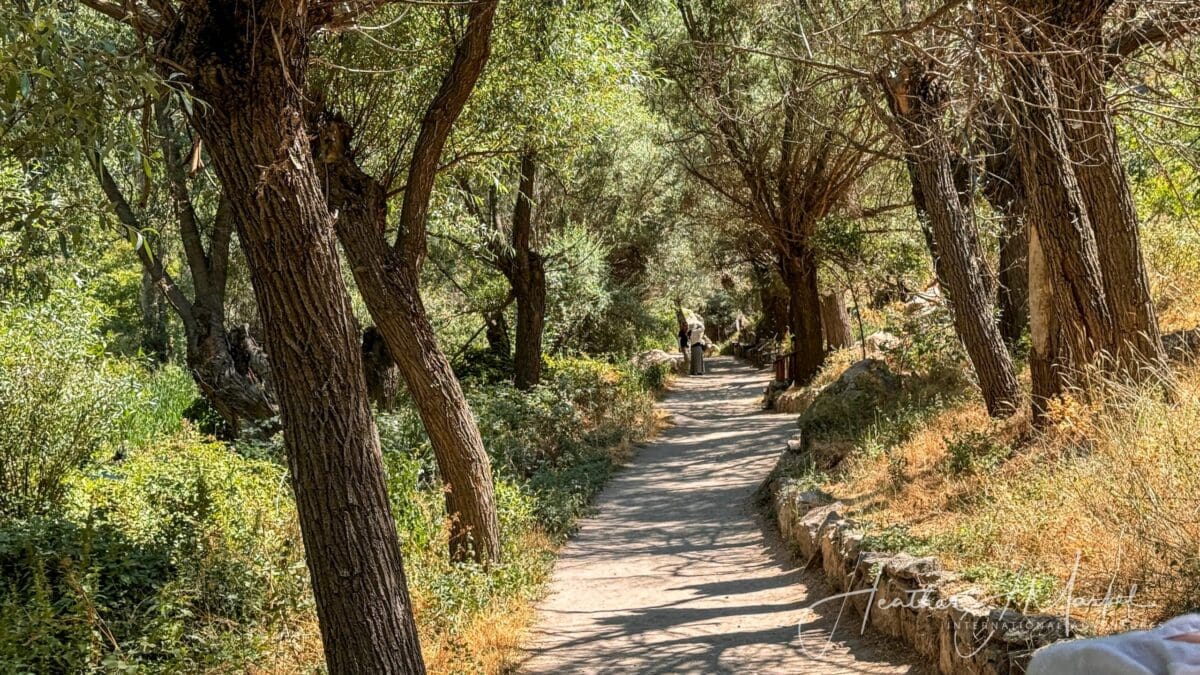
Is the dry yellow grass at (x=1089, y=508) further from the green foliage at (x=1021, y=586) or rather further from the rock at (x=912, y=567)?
the rock at (x=912, y=567)

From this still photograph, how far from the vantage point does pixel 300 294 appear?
13.3 feet

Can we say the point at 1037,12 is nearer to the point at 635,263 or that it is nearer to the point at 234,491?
the point at 234,491

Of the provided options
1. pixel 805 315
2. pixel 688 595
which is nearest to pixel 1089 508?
pixel 688 595

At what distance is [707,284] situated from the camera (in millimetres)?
35719

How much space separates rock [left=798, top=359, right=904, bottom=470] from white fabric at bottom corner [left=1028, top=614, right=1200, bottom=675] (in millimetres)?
8762

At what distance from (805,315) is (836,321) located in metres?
3.84

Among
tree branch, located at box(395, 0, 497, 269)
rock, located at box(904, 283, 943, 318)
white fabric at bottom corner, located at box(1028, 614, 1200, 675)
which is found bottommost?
white fabric at bottom corner, located at box(1028, 614, 1200, 675)

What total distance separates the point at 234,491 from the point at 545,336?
50.9 feet

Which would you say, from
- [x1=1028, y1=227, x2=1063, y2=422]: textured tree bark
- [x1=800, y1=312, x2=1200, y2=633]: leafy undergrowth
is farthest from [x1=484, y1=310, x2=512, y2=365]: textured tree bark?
[x1=1028, y1=227, x2=1063, y2=422]: textured tree bark

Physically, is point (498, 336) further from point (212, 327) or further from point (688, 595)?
point (688, 595)

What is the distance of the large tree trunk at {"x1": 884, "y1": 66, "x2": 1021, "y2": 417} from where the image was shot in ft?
29.5

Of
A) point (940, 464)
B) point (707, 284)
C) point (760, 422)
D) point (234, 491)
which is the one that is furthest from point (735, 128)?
point (707, 284)

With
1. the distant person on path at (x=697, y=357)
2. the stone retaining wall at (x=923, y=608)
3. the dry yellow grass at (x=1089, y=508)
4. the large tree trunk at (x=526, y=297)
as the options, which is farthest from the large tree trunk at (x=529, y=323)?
the distant person on path at (x=697, y=357)

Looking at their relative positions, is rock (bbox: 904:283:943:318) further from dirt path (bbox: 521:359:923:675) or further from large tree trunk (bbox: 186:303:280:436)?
large tree trunk (bbox: 186:303:280:436)
